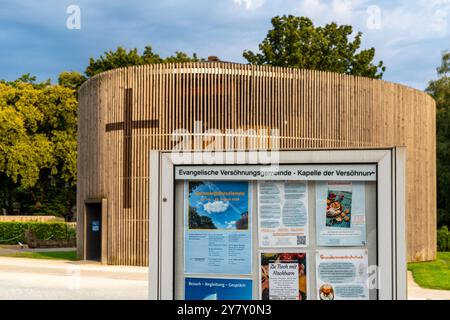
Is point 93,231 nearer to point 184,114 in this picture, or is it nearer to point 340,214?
point 184,114

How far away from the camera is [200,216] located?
21.0 feet

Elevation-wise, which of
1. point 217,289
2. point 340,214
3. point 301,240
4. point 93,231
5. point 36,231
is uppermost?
point 340,214

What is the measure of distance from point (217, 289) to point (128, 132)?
1914 cm

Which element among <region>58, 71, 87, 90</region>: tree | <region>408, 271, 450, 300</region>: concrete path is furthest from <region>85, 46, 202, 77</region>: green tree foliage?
<region>408, 271, 450, 300</region>: concrete path

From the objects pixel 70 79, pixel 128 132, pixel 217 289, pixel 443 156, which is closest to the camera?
pixel 217 289

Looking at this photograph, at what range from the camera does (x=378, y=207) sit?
6035mm

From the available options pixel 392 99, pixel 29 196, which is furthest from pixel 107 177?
pixel 29 196

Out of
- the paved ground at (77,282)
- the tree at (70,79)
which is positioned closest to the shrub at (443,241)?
the paved ground at (77,282)

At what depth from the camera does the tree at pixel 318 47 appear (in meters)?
52.7

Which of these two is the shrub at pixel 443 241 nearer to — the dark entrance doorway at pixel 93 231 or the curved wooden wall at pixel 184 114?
the curved wooden wall at pixel 184 114

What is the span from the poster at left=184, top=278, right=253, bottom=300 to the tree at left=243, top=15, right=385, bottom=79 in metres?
46.6

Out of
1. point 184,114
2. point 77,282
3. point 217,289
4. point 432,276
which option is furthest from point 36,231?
point 217,289
